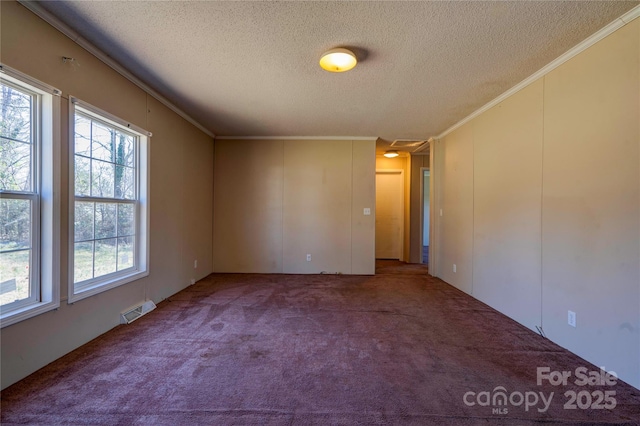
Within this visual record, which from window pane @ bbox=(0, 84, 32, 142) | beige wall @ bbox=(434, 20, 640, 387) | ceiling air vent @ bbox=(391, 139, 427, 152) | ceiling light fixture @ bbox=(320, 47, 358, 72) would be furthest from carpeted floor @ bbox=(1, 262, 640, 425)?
ceiling air vent @ bbox=(391, 139, 427, 152)

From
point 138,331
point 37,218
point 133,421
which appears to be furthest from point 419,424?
point 37,218

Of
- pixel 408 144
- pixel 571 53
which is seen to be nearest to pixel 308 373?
pixel 571 53

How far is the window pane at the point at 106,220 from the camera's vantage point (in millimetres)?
2445

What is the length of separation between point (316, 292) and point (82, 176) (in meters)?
2.95

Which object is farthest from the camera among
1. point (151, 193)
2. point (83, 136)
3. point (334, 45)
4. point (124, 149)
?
point (151, 193)

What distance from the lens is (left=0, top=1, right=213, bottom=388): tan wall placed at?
1712 mm

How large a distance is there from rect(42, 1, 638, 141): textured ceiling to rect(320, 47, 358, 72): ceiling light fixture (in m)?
0.06

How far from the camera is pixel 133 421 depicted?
1.43m

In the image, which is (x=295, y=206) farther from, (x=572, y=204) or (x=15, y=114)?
(x=572, y=204)

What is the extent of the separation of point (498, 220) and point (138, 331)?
4064mm

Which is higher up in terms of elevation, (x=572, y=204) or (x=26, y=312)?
(x=572, y=204)

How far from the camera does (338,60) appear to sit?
223 centimetres

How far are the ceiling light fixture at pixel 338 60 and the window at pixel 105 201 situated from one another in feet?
6.80

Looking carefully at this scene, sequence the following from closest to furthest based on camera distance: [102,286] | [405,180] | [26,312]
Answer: [26,312] < [102,286] < [405,180]
